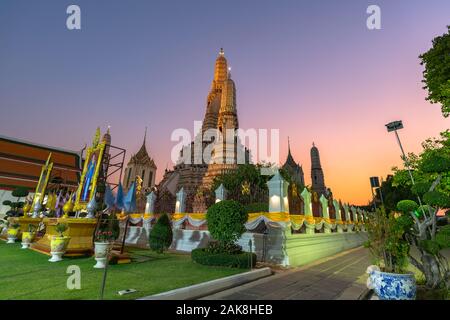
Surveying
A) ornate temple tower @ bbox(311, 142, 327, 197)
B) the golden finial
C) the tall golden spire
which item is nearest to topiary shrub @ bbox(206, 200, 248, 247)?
the golden finial

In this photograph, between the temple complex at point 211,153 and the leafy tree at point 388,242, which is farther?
the temple complex at point 211,153

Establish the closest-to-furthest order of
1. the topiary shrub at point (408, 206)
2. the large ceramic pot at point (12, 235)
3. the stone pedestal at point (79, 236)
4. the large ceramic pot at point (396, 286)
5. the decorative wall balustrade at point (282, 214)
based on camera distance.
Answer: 1. the large ceramic pot at point (396, 286)
2. the topiary shrub at point (408, 206)
3. the stone pedestal at point (79, 236)
4. the decorative wall balustrade at point (282, 214)
5. the large ceramic pot at point (12, 235)

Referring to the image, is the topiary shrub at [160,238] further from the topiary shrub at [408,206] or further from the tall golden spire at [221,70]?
the tall golden spire at [221,70]

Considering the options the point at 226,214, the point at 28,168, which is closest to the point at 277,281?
the point at 226,214

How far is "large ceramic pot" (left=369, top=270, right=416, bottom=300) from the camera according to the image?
480 centimetres

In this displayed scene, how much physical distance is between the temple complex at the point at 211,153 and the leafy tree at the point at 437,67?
1404cm

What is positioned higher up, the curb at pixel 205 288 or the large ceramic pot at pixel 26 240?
the large ceramic pot at pixel 26 240

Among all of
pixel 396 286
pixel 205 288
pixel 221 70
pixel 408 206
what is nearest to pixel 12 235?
pixel 205 288

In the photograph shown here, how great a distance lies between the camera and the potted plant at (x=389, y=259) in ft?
15.9

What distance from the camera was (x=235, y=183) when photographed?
69.8 ft

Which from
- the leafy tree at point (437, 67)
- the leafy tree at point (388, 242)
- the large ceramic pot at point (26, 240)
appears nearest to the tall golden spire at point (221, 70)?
the leafy tree at point (437, 67)

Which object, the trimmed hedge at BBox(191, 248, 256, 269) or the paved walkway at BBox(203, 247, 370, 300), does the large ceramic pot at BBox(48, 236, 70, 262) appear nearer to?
the trimmed hedge at BBox(191, 248, 256, 269)

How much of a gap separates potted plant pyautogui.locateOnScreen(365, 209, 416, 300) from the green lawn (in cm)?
400
